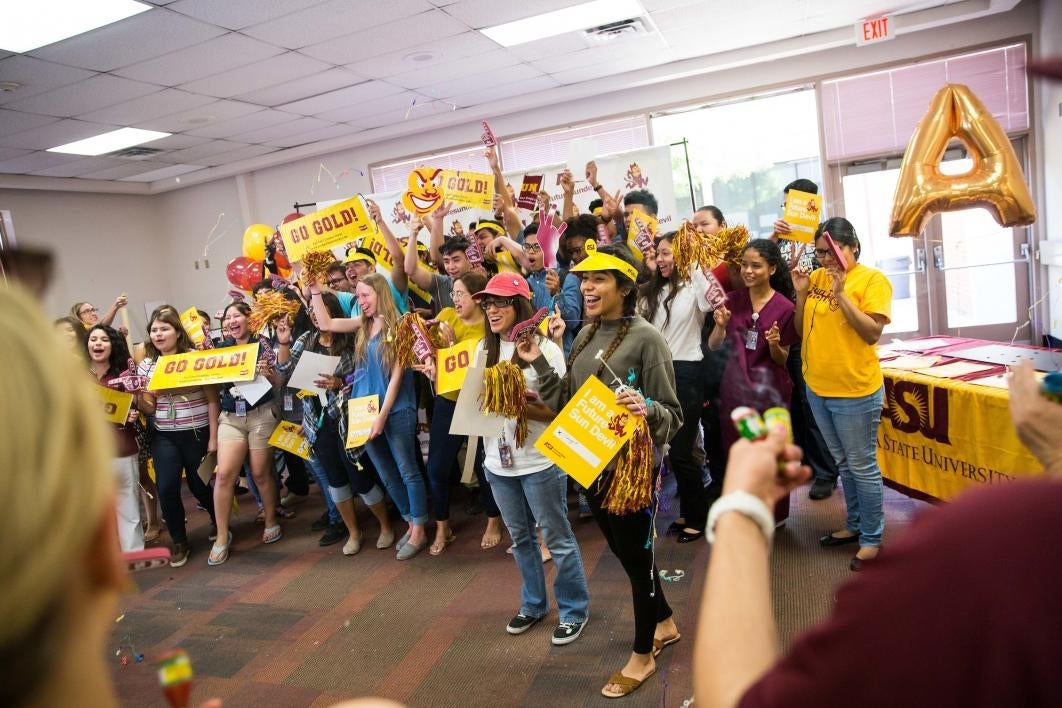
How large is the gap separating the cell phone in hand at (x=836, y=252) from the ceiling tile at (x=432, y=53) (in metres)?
3.90

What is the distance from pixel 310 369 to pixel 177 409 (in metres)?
1.12

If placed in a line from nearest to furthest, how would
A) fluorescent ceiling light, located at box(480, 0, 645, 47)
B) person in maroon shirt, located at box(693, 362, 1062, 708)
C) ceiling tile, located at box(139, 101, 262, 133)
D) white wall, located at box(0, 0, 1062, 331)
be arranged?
1. person in maroon shirt, located at box(693, 362, 1062, 708)
2. fluorescent ceiling light, located at box(480, 0, 645, 47)
3. white wall, located at box(0, 0, 1062, 331)
4. ceiling tile, located at box(139, 101, 262, 133)

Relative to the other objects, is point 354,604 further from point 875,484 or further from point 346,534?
point 875,484

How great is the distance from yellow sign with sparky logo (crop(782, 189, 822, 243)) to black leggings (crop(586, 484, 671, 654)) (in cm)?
179

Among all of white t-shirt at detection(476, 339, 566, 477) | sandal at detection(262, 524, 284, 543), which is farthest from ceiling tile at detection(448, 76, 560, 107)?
white t-shirt at detection(476, 339, 566, 477)

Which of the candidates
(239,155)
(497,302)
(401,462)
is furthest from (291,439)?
(239,155)

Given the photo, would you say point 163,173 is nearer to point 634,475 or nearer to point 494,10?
point 494,10

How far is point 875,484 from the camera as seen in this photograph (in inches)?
121

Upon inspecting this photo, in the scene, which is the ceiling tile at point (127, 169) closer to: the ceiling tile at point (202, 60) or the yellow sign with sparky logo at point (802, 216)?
the ceiling tile at point (202, 60)

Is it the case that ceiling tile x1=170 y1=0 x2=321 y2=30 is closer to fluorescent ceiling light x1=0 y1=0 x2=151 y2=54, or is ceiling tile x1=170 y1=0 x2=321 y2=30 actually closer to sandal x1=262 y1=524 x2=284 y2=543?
fluorescent ceiling light x1=0 y1=0 x2=151 y2=54

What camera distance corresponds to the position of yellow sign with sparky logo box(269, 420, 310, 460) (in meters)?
4.43

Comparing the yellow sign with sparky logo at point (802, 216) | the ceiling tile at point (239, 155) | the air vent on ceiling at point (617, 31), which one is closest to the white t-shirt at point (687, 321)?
the yellow sign with sparky logo at point (802, 216)

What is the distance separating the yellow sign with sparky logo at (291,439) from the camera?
4427mm

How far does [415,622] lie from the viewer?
3271 mm
